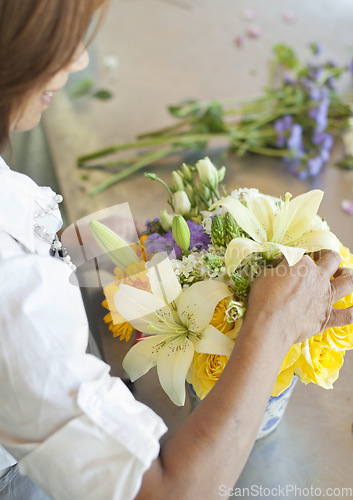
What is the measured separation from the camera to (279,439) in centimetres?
60

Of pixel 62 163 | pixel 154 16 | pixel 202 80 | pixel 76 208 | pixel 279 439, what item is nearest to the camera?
pixel 279 439

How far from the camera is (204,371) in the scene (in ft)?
1.49

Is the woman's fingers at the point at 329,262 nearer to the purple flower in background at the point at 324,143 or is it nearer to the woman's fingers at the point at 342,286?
the woman's fingers at the point at 342,286

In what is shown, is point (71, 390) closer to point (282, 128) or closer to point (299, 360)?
point (299, 360)

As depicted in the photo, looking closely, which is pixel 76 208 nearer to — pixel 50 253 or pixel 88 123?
pixel 88 123

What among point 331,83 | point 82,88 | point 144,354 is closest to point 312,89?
point 331,83

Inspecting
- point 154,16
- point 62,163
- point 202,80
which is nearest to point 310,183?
point 202,80

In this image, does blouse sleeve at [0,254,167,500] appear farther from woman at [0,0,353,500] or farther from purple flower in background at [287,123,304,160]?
purple flower in background at [287,123,304,160]

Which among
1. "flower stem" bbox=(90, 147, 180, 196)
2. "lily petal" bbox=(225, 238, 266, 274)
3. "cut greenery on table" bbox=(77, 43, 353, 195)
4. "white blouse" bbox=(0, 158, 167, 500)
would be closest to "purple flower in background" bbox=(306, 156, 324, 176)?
"cut greenery on table" bbox=(77, 43, 353, 195)

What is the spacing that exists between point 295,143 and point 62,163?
0.52 metres

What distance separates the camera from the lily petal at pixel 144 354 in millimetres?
464

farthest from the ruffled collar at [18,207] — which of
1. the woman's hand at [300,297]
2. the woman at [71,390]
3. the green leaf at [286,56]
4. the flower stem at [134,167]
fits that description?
the green leaf at [286,56]

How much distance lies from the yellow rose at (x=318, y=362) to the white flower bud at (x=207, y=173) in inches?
7.9

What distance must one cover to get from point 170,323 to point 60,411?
144 millimetres
